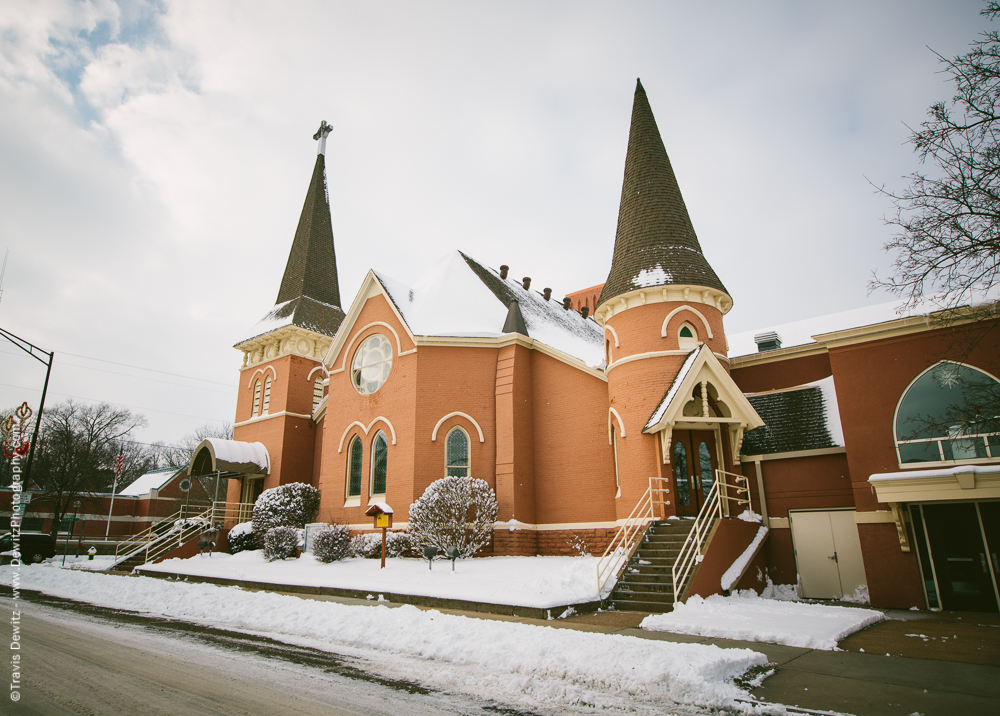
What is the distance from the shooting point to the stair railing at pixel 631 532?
12.4 metres

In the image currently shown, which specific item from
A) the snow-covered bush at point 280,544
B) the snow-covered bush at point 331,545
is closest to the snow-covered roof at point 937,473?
the snow-covered bush at point 331,545

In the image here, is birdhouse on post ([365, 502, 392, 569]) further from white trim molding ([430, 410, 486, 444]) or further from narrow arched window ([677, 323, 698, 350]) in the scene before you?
narrow arched window ([677, 323, 698, 350])

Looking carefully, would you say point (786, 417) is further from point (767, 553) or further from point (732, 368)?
point (767, 553)

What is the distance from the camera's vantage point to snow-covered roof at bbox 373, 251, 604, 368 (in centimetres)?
2112

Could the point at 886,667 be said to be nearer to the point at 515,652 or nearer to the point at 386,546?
the point at 515,652

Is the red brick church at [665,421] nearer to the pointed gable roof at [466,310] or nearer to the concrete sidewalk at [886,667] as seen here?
the pointed gable roof at [466,310]

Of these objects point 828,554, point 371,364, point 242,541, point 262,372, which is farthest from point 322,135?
point 828,554

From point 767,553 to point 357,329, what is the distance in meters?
16.1

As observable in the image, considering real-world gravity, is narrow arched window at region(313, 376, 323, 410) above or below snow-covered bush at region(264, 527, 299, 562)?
above

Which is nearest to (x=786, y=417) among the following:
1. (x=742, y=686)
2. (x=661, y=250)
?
(x=661, y=250)

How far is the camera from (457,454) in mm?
19812

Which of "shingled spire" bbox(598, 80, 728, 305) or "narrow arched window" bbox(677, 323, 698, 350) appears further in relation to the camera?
"shingled spire" bbox(598, 80, 728, 305)

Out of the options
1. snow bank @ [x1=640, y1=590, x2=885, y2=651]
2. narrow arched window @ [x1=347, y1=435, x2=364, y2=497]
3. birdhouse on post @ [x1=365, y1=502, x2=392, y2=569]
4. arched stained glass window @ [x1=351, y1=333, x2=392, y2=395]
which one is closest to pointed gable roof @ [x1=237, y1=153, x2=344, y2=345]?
arched stained glass window @ [x1=351, y1=333, x2=392, y2=395]

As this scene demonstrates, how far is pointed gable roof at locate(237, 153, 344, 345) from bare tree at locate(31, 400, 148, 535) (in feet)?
48.0
